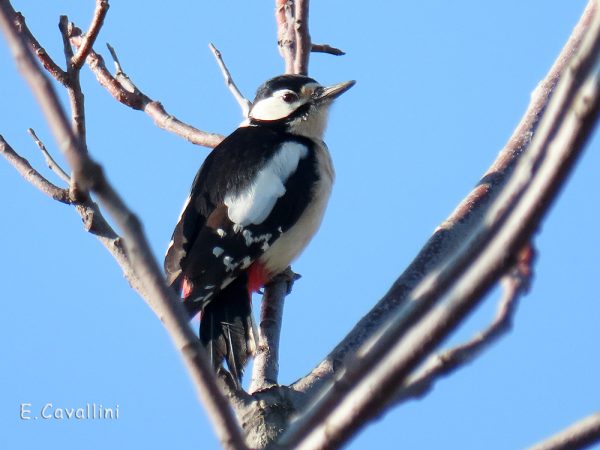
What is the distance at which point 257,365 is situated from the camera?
3264 mm

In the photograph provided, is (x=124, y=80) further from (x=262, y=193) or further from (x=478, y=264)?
(x=478, y=264)

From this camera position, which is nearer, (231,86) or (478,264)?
(478,264)

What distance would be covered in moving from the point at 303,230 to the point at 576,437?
319 centimetres

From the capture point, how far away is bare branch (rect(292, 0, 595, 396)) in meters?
2.70

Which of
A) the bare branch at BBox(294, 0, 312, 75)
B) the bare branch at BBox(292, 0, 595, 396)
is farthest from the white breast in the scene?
the bare branch at BBox(292, 0, 595, 396)

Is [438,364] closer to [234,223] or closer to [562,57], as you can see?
[562,57]

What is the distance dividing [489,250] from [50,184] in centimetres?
188

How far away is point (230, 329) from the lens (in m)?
3.68

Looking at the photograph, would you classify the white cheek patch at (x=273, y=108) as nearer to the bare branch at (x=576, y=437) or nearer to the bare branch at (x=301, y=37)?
the bare branch at (x=301, y=37)

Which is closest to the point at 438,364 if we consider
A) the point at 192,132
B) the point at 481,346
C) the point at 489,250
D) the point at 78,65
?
the point at 481,346

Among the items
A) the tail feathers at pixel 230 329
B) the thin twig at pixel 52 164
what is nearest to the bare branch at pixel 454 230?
the tail feathers at pixel 230 329

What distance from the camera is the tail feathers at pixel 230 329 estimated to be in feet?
11.6

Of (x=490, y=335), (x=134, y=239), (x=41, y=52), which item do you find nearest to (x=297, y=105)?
(x=41, y=52)

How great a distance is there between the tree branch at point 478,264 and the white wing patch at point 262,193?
9.63ft
